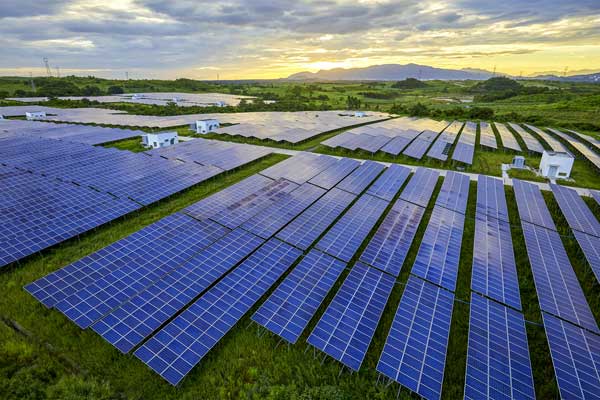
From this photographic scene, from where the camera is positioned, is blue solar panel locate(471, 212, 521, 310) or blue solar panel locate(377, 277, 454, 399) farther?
blue solar panel locate(471, 212, 521, 310)

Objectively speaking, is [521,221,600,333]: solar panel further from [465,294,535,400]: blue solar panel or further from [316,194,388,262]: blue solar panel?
[316,194,388,262]: blue solar panel

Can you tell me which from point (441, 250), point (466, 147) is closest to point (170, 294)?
point (441, 250)

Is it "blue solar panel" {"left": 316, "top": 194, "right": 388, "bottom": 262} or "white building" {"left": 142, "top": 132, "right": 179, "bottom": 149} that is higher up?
"white building" {"left": 142, "top": 132, "right": 179, "bottom": 149}

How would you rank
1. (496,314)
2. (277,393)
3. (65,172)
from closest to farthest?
(277,393), (496,314), (65,172)

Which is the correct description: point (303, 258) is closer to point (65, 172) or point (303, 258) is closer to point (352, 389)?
point (352, 389)

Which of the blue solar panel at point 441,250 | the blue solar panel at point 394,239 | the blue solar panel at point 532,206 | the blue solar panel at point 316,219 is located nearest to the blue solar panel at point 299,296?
the blue solar panel at point 316,219

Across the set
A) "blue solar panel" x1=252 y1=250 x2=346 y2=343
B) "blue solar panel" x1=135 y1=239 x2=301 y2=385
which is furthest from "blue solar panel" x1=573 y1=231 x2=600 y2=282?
"blue solar panel" x1=135 y1=239 x2=301 y2=385

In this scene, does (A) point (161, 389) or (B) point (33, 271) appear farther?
(B) point (33, 271)

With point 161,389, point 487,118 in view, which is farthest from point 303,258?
point 487,118
